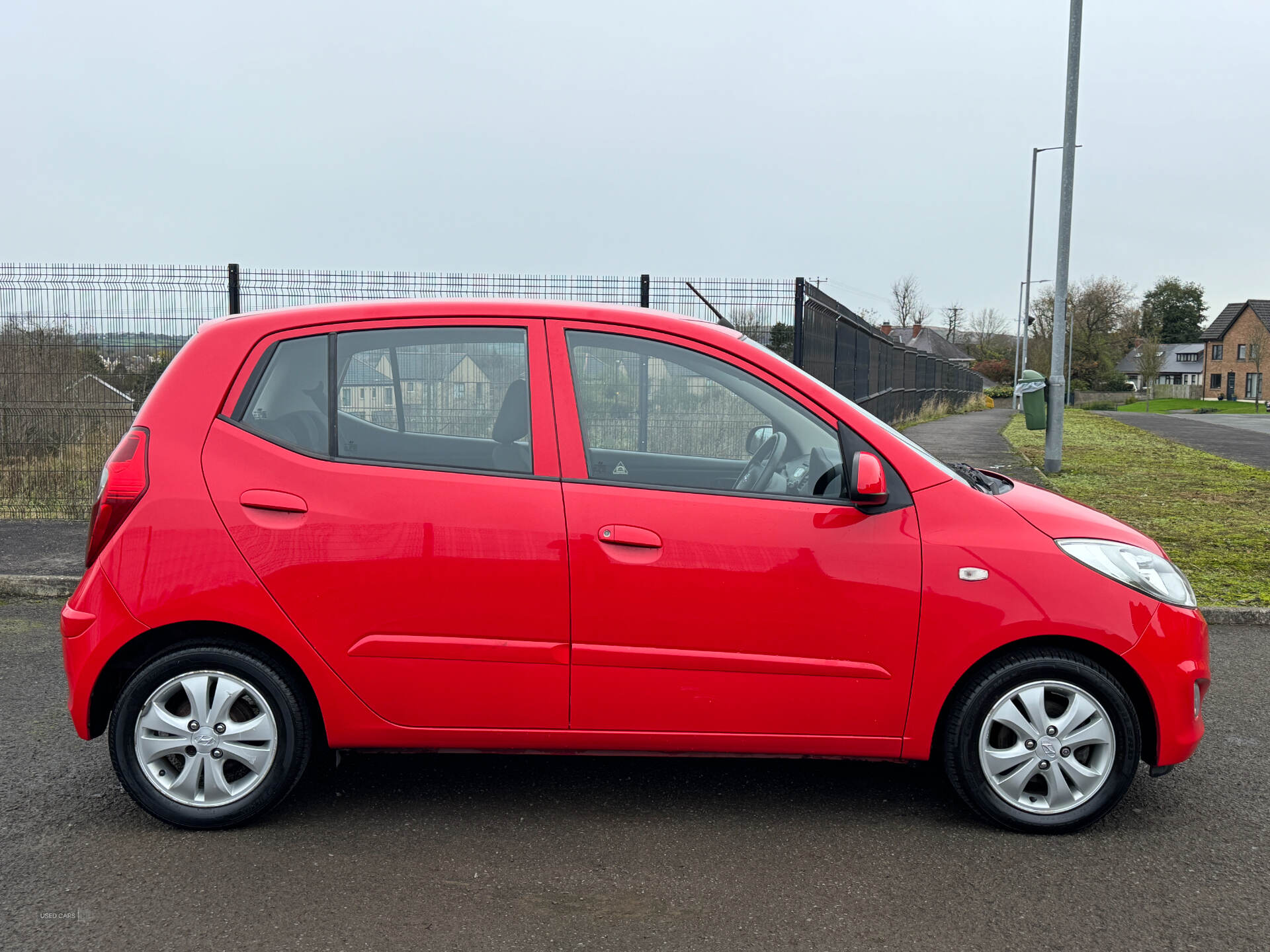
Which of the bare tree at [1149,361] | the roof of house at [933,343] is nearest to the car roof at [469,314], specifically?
the bare tree at [1149,361]

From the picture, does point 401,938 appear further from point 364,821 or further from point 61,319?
point 61,319

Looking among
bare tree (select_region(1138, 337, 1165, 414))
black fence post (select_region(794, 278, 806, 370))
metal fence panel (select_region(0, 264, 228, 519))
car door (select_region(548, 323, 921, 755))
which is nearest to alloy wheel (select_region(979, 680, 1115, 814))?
car door (select_region(548, 323, 921, 755))

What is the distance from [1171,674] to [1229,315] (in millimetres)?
105526

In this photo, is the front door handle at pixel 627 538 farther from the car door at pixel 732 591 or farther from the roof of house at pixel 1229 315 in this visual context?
the roof of house at pixel 1229 315

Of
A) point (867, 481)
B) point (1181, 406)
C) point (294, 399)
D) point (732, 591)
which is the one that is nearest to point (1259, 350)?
point (1181, 406)

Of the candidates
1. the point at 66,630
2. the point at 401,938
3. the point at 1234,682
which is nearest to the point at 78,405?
the point at 66,630

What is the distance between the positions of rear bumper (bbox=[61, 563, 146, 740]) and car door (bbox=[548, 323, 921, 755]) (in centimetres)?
143

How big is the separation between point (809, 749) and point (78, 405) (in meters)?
8.01

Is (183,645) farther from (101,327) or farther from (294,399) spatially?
(101,327)

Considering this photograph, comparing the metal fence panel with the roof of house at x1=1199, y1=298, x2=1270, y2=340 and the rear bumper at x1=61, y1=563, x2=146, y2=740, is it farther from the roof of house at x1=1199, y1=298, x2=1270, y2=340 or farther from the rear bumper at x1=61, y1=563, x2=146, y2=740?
the roof of house at x1=1199, y1=298, x2=1270, y2=340

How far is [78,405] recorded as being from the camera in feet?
30.3

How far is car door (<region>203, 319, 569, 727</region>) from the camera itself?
3.34 metres

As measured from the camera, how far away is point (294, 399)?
3480 millimetres

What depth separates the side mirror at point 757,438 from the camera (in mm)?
3596
